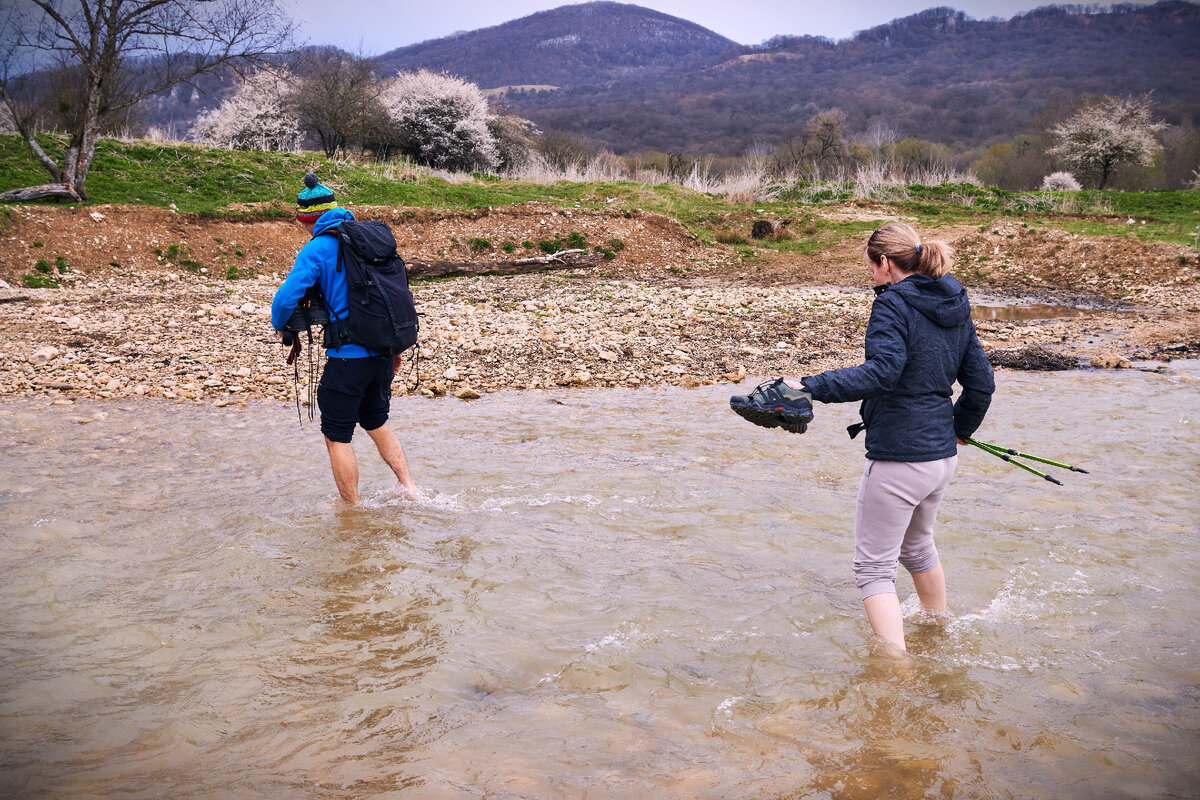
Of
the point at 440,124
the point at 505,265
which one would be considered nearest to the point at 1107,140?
the point at 440,124

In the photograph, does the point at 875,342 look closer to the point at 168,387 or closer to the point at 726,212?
the point at 168,387

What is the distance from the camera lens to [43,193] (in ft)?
44.8

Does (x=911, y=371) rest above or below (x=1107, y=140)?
below

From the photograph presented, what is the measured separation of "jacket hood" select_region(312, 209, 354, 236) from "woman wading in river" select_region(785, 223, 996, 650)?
296 cm

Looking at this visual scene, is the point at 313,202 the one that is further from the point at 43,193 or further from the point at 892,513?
the point at 43,193

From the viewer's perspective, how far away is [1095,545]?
4.75 m

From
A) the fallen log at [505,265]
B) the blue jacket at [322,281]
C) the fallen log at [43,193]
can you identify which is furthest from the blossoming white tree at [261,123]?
the blue jacket at [322,281]

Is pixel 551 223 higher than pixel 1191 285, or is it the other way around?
pixel 551 223

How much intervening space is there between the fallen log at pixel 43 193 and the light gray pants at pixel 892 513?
15.7 m

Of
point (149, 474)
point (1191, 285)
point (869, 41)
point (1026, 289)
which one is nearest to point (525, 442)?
point (149, 474)

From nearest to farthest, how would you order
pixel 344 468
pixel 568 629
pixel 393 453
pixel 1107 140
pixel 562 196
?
1. pixel 568 629
2. pixel 344 468
3. pixel 393 453
4. pixel 562 196
5. pixel 1107 140

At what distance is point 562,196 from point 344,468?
1640 cm

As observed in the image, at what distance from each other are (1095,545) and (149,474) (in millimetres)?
6632

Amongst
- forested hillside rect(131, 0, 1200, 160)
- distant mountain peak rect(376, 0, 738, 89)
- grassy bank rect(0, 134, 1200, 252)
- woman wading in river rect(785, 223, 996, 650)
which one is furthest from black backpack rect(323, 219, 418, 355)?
distant mountain peak rect(376, 0, 738, 89)
